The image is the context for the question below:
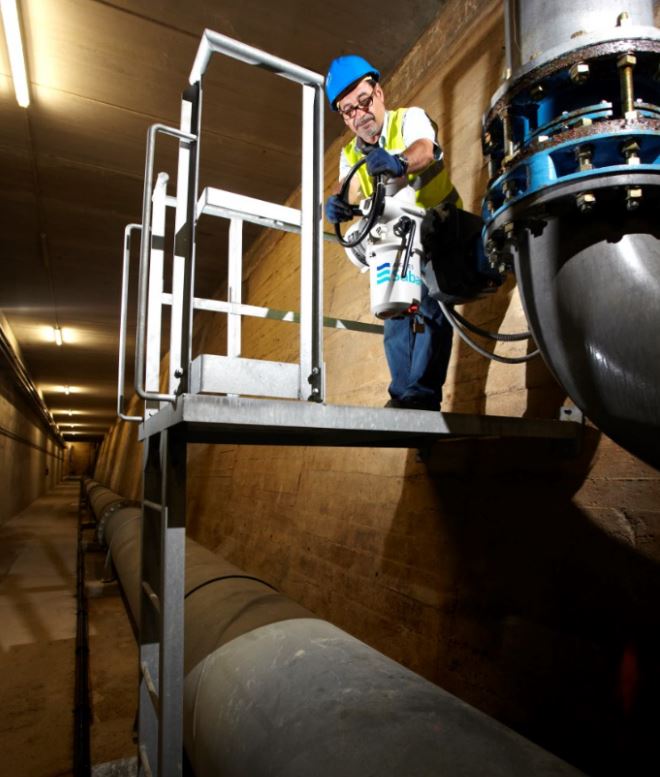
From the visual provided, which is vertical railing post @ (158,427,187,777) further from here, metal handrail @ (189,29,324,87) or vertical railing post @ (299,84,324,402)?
metal handrail @ (189,29,324,87)

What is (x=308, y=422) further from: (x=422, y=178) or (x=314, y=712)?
(x=422, y=178)

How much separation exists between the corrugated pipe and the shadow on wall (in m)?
0.68

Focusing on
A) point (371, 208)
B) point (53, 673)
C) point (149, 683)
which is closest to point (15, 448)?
point (53, 673)

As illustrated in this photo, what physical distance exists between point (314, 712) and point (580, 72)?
1.74 metres

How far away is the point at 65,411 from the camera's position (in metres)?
26.3

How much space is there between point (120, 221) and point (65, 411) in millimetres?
22899

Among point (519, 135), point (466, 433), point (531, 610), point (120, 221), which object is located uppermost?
point (120, 221)

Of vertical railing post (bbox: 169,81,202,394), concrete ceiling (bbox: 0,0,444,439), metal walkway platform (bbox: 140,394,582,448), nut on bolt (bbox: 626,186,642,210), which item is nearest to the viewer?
nut on bolt (bbox: 626,186,642,210)

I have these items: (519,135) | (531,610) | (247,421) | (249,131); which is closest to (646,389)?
(519,135)

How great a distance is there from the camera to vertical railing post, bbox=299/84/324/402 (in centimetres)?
164

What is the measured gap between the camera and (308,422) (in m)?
1.60

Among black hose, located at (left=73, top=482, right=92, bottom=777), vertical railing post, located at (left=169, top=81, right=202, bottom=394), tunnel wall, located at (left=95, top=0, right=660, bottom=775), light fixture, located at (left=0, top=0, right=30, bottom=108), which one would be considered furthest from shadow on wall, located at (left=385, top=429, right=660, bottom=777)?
light fixture, located at (left=0, top=0, right=30, bottom=108)

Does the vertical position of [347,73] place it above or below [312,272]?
above

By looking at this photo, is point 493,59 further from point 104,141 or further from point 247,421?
point 104,141
